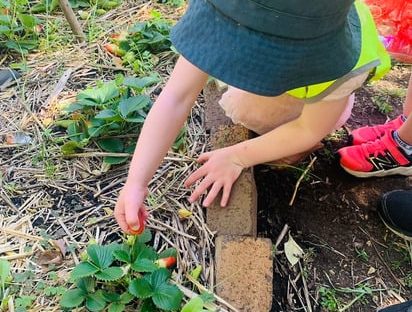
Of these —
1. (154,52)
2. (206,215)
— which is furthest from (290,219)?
(154,52)

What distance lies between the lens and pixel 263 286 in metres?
1.42

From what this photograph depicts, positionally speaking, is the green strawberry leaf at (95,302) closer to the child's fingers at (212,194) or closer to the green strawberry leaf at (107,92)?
the child's fingers at (212,194)

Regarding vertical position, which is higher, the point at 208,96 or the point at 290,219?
the point at 208,96

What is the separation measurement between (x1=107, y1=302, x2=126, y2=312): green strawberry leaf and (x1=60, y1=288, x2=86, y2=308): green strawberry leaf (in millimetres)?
62

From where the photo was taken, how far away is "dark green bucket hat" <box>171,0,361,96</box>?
42.3 inches

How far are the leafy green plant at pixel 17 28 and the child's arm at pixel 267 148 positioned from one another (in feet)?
2.83

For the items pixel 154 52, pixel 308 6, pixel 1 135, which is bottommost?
pixel 1 135

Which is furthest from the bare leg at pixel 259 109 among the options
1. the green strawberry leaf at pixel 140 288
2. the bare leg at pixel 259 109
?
the green strawberry leaf at pixel 140 288

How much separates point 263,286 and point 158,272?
0.83 feet

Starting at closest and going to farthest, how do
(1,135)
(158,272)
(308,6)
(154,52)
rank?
(308,6), (158,272), (1,135), (154,52)

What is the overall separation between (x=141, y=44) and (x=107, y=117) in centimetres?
50

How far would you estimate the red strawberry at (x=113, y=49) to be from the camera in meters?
2.08

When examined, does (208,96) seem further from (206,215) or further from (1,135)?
(1,135)

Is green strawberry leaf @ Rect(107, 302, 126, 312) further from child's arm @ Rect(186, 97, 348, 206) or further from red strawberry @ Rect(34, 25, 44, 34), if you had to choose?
red strawberry @ Rect(34, 25, 44, 34)
